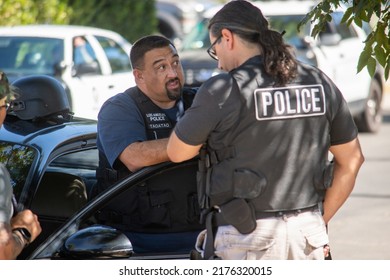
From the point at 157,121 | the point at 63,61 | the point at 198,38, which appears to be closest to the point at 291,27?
the point at 198,38

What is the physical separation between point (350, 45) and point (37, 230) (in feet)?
38.0

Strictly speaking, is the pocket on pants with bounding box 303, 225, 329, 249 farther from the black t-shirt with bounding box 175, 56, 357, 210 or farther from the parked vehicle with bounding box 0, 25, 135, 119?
the parked vehicle with bounding box 0, 25, 135, 119

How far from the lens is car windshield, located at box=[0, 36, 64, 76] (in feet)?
40.4

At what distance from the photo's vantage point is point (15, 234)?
153 inches

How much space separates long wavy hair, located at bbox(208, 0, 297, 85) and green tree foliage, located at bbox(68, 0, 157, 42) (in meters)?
14.0

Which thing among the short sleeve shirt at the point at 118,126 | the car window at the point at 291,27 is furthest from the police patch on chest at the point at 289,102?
the car window at the point at 291,27

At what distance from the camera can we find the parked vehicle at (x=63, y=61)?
12234 millimetres

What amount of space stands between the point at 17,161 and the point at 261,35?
4.87 feet

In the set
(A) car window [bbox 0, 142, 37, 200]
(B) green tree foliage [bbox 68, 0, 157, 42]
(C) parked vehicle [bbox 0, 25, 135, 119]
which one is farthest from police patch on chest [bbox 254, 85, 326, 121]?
(B) green tree foliage [bbox 68, 0, 157, 42]

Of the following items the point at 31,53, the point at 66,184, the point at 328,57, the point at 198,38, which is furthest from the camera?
the point at 198,38

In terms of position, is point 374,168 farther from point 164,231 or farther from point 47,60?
point 164,231

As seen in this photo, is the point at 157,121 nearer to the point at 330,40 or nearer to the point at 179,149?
the point at 179,149

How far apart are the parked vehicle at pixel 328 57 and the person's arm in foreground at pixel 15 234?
982 cm
